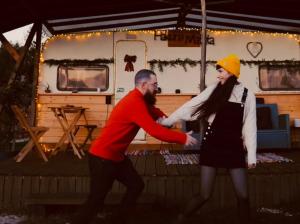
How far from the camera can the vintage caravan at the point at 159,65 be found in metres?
9.06

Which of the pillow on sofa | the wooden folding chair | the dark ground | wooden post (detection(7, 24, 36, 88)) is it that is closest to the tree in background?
wooden post (detection(7, 24, 36, 88))

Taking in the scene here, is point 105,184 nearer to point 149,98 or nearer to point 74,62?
point 149,98

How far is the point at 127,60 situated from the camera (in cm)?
915

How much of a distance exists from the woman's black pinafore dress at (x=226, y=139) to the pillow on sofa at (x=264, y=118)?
5.17 meters

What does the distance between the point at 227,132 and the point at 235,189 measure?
0.52m

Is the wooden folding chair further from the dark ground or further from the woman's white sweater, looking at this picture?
the woman's white sweater

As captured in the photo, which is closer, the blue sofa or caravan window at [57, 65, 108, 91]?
the blue sofa

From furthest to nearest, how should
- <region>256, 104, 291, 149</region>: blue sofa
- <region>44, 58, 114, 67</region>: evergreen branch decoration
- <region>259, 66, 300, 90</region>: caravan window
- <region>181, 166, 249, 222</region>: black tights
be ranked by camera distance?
1. <region>259, 66, 300, 90</region>: caravan window
2. <region>44, 58, 114, 67</region>: evergreen branch decoration
3. <region>256, 104, 291, 149</region>: blue sofa
4. <region>181, 166, 249, 222</region>: black tights

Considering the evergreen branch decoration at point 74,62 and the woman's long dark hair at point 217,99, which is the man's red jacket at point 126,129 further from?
the evergreen branch decoration at point 74,62

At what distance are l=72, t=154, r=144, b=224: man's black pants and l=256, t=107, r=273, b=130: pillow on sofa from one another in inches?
214

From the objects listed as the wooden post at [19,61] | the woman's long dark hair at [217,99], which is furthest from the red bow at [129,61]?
the woman's long dark hair at [217,99]

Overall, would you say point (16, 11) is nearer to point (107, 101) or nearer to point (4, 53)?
point (107, 101)

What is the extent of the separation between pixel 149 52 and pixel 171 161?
3530 millimetres

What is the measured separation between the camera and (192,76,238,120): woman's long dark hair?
3465 mm
